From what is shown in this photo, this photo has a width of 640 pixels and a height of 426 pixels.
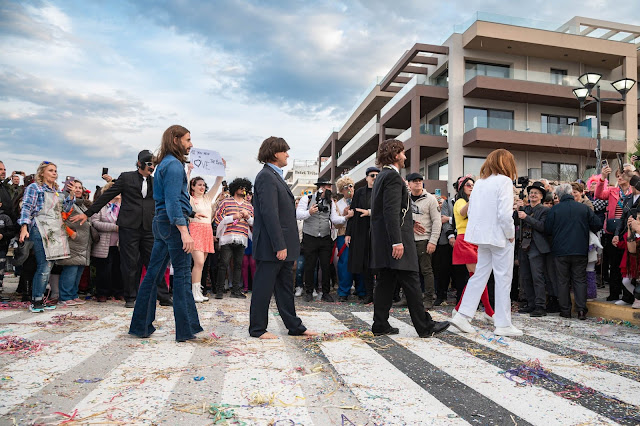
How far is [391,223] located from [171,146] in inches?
97.5

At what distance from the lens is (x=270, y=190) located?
516 centimetres

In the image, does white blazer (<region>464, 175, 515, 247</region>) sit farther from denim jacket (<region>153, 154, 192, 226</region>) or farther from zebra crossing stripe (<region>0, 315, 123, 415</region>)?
zebra crossing stripe (<region>0, 315, 123, 415</region>)

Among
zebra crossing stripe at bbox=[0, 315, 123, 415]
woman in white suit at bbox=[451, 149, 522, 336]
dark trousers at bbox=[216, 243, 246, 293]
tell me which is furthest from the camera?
dark trousers at bbox=[216, 243, 246, 293]

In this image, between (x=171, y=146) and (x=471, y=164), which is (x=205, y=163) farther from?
(x=471, y=164)

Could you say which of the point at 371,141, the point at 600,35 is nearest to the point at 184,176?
the point at 600,35

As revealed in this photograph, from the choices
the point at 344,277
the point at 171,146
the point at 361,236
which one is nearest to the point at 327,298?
the point at 344,277

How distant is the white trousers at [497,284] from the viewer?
5711 millimetres

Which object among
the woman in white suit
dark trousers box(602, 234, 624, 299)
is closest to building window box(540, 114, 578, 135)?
dark trousers box(602, 234, 624, 299)

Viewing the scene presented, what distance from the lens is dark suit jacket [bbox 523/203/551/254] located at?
7.50 meters

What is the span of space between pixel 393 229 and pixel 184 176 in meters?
2.28

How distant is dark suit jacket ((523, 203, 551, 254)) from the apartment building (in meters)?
22.7

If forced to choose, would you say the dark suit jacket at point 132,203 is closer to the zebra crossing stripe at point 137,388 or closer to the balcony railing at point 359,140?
the zebra crossing stripe at point 137,388

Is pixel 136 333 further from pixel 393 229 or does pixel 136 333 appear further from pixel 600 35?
pixel 600 35

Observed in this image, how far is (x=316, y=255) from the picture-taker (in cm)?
921
